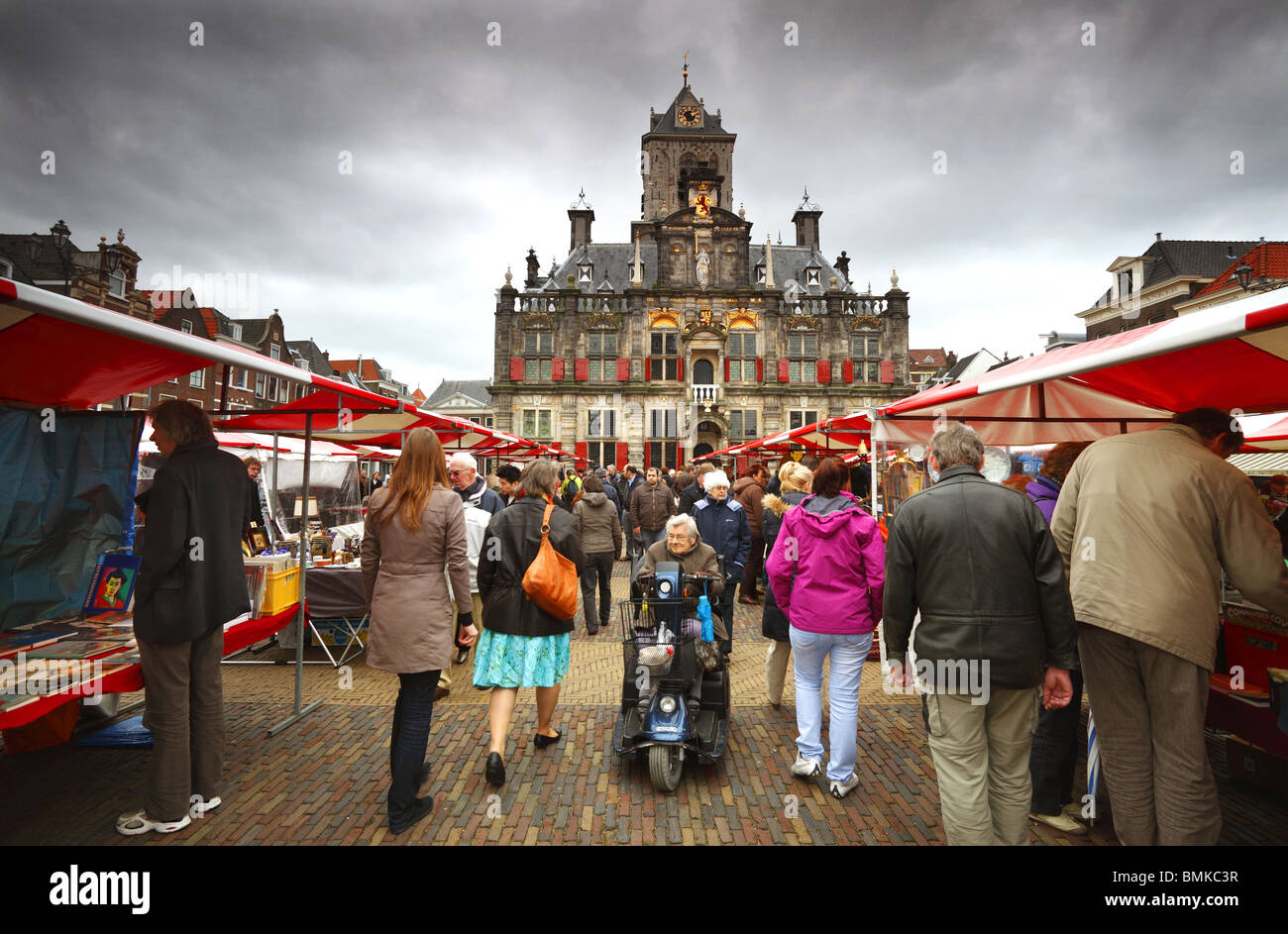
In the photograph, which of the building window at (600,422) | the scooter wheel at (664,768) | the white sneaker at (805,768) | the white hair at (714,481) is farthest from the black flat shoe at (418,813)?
the building window at (600,422)

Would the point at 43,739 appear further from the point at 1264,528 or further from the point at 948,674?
the point at 1264,528

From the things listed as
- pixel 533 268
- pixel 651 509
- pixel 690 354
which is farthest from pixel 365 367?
pixel 651 509

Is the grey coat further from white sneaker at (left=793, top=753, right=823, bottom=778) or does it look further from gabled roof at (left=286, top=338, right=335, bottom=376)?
gabled roof at (left=286, top=338, right=335, bottom=376)

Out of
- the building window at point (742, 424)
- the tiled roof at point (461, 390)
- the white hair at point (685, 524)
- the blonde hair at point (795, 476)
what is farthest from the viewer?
the tiled roof at point (461, 390)

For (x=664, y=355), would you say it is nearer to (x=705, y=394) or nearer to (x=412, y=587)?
(x=705, y=394)

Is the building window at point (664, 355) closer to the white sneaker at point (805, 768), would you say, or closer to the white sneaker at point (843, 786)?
the white sneaker at point (805, 768)

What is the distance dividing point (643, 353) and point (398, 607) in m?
30.9

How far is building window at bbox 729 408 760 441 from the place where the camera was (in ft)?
108

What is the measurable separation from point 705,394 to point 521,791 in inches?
1178

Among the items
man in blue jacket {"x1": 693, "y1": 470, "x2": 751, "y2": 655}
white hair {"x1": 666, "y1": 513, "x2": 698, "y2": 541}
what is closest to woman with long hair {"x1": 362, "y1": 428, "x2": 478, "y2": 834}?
white hair {"x1": 666, "y1": 513, "x2": 698, "y2": 541}

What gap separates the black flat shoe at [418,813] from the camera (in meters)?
2.96

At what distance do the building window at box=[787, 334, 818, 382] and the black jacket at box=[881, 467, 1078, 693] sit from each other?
105 ft

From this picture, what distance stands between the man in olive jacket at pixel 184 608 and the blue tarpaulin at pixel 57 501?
5.88 feet
